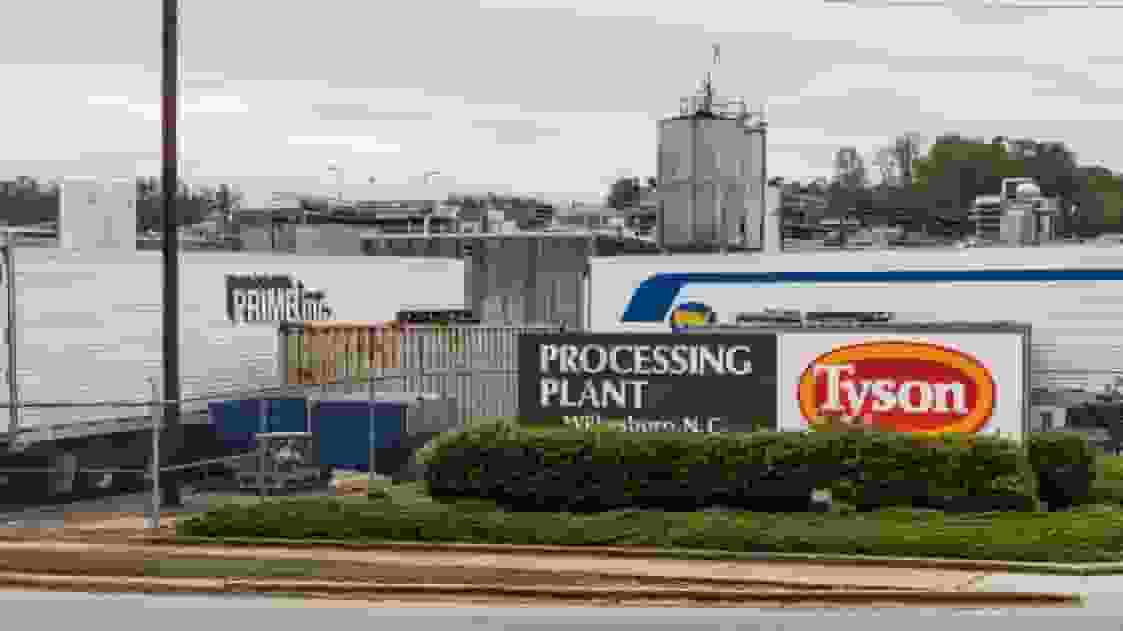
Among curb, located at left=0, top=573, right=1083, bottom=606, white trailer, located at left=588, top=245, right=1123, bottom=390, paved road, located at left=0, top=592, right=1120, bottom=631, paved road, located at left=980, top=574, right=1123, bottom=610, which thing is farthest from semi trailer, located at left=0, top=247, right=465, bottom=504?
paved road, located at left=980, top=574, right=1123, bottom=610

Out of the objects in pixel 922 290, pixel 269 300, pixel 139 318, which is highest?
pixel 922 290

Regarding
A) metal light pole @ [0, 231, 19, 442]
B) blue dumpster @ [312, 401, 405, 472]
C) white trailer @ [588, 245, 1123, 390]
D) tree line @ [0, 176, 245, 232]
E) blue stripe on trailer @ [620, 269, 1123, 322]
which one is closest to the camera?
metal light pole @ [0, 231, 19, 442]

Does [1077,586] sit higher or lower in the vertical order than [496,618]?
higher

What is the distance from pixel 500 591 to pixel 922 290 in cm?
2550

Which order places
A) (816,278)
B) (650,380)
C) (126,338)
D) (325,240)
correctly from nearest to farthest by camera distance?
(650,380) → (126,338) → (816,278) → (325,240)

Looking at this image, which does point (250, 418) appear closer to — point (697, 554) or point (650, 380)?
point (650, 380)

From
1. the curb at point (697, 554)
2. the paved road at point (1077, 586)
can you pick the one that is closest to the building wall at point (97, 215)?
the curb at point (697, 554)

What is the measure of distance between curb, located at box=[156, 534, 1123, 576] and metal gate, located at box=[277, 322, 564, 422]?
14.6m

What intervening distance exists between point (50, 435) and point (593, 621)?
16.9m

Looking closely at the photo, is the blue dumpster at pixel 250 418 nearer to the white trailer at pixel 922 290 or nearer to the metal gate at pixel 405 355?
the metal gate at pixel 405 355

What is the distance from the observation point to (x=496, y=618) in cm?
1327

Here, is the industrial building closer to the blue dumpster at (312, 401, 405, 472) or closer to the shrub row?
the blue dumpster at (312, 401, 405, 472)

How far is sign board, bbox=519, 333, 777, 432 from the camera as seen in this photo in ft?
68.6

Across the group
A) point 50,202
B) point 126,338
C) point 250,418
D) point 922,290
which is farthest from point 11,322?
point 50,202
